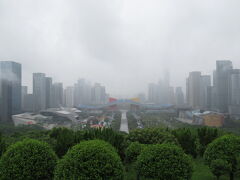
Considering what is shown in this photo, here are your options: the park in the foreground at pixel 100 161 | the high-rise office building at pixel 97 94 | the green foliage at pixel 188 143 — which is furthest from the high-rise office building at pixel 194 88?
the park in the foreground at pixel 100 161

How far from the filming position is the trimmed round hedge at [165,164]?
4191mm

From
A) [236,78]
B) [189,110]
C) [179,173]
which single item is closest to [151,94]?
[189,110]

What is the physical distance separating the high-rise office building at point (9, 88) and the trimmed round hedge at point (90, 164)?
31.1m

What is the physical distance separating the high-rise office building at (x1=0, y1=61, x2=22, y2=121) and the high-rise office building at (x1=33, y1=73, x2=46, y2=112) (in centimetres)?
402

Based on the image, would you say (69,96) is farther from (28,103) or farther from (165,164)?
(165,164)

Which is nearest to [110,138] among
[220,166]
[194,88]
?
[220,166]

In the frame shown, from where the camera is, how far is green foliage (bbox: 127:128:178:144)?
8031mm

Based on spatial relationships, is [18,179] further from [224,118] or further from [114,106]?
[114,106]

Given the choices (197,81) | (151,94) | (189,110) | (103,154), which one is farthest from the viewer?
(151,94)

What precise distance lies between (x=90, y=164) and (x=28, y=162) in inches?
65.0

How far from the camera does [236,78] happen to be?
28.8m

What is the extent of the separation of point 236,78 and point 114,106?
29.8 meters

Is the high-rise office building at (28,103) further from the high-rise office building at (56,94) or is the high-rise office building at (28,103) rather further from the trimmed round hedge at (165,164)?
the trimmed round hedge at (165,164)

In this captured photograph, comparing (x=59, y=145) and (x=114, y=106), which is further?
(x=114, y=106)
